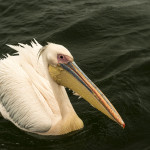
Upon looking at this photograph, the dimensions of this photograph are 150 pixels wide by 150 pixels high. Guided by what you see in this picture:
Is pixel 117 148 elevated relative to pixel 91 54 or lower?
lower

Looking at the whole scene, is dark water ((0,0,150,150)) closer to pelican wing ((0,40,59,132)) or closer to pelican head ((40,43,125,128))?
pelican wing ((0,40,59,132))

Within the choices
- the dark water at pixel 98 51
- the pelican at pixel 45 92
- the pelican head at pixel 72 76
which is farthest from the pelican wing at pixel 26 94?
the pelican head at pixel 72 76

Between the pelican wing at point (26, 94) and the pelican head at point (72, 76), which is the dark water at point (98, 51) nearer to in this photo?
the pelican wing at point (26, 94)

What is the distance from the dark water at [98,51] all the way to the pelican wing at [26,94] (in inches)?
12.8

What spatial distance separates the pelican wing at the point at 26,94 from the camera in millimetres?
4277

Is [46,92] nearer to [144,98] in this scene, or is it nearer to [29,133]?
[29,133]

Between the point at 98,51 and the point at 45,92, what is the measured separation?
217 cm

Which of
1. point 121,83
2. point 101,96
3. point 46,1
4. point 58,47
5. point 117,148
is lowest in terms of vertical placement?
point 117,148

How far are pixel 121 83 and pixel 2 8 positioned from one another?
15.4ft

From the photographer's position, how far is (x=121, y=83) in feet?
17.4

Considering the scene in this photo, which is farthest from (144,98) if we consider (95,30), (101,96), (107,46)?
(95,30)

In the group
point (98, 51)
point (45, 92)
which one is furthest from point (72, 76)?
point (98, 51)

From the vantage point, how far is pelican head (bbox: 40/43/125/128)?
369cm

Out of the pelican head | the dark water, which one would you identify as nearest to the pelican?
the pelican head
